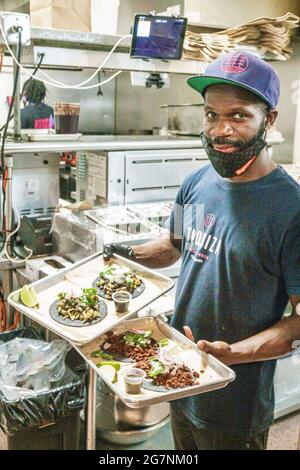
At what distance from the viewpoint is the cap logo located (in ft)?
3.76

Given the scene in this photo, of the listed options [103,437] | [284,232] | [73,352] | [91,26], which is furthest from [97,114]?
[284,232]

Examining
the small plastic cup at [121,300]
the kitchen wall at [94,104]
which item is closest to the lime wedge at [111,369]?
the small plastic cup at [121,300]

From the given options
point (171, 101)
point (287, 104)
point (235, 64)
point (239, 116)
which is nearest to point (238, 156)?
point (239, 116)

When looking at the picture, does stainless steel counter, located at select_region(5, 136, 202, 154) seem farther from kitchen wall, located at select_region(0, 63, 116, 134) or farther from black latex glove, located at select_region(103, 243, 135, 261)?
kitchen wall, located at select_region(0, 63, 116, 134)

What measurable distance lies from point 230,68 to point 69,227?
36.4 inches

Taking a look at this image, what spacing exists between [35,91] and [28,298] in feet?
4.11

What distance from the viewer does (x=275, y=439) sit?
2.02 m

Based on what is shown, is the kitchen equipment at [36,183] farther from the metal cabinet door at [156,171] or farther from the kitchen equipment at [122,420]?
the kitchen equipment at [122,420]

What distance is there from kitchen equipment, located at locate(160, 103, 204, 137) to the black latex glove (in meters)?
0.94

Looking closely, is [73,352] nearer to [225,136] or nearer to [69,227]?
[69,227]

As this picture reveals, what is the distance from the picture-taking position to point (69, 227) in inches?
72.9
